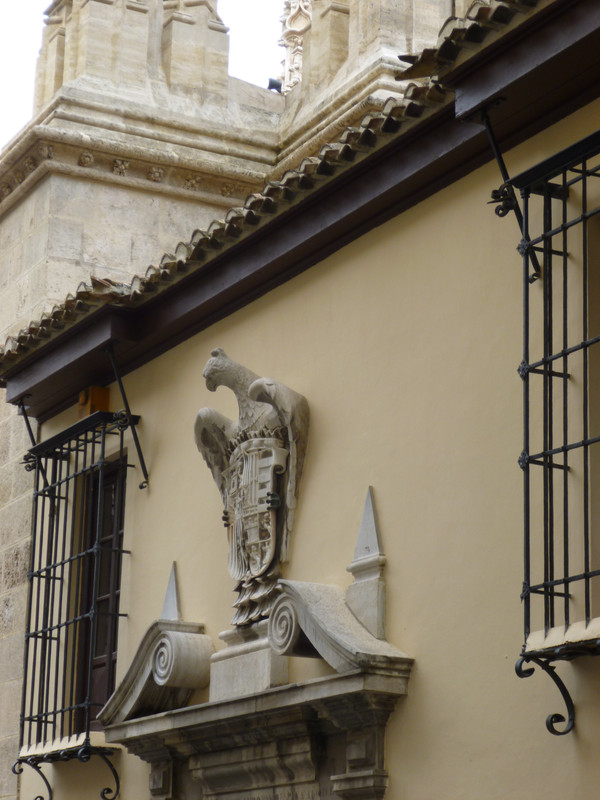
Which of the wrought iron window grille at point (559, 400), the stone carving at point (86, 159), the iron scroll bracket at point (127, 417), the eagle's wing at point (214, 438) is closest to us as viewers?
the wrought iron window grille at point (559, 400)

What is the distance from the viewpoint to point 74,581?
33.7 feet

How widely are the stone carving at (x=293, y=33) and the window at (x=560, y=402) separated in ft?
61.0

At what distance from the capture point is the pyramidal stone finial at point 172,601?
897 cm

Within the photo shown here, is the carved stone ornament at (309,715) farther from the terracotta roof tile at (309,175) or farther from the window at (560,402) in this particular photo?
the window at (560,402)

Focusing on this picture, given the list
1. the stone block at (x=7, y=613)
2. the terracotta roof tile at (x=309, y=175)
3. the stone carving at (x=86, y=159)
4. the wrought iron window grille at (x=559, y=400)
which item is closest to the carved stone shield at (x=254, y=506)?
the terracotta roof tile at (x=309, y=175)

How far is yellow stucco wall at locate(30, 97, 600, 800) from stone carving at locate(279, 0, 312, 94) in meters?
17.0

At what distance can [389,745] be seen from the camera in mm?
7062

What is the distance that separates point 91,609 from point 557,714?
14.5 ft

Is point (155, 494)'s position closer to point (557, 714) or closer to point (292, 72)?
point (557, 714)

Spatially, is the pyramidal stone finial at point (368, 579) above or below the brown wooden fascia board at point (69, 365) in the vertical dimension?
below

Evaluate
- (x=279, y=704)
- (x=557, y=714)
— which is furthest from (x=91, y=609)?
(x=557, y=714)

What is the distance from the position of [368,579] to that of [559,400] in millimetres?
1459

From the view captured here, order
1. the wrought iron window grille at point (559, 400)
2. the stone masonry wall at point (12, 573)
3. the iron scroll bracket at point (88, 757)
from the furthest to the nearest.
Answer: the stone masonry wall at point (12, 573)
the iron scroll bracket at point (88, 757)
the wrought iron window grille at point (559, 400)

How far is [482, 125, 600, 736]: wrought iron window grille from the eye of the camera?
604cm
